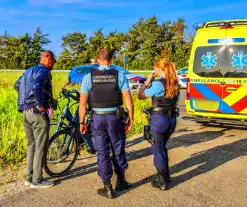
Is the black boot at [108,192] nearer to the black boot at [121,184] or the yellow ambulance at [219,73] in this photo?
the black boot at [121,184]

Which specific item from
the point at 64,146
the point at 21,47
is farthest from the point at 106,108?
the point at 21,47

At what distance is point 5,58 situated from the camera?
3866cm

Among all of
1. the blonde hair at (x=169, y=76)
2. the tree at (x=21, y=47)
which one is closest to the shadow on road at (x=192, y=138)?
the blonde hair at (x=169, y=76)

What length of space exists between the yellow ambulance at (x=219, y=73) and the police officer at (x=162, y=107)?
370cm

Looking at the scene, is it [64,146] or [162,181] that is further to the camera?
[64,146]

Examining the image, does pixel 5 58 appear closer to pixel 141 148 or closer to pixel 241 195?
pixel 141 148

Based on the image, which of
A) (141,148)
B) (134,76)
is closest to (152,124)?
(141,148)

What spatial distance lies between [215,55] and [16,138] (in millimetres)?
4706

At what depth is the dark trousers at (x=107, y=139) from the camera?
4387 mm

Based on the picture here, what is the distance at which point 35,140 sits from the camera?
15.7 ft

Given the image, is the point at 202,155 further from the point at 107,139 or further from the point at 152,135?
the point at 107,139

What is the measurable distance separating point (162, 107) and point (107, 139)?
0.82 meters

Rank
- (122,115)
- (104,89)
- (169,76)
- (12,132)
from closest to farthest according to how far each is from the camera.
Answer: (104,89)
(122,115)
(169,76)
(12,132)

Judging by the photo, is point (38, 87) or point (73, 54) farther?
point (73, 54)
